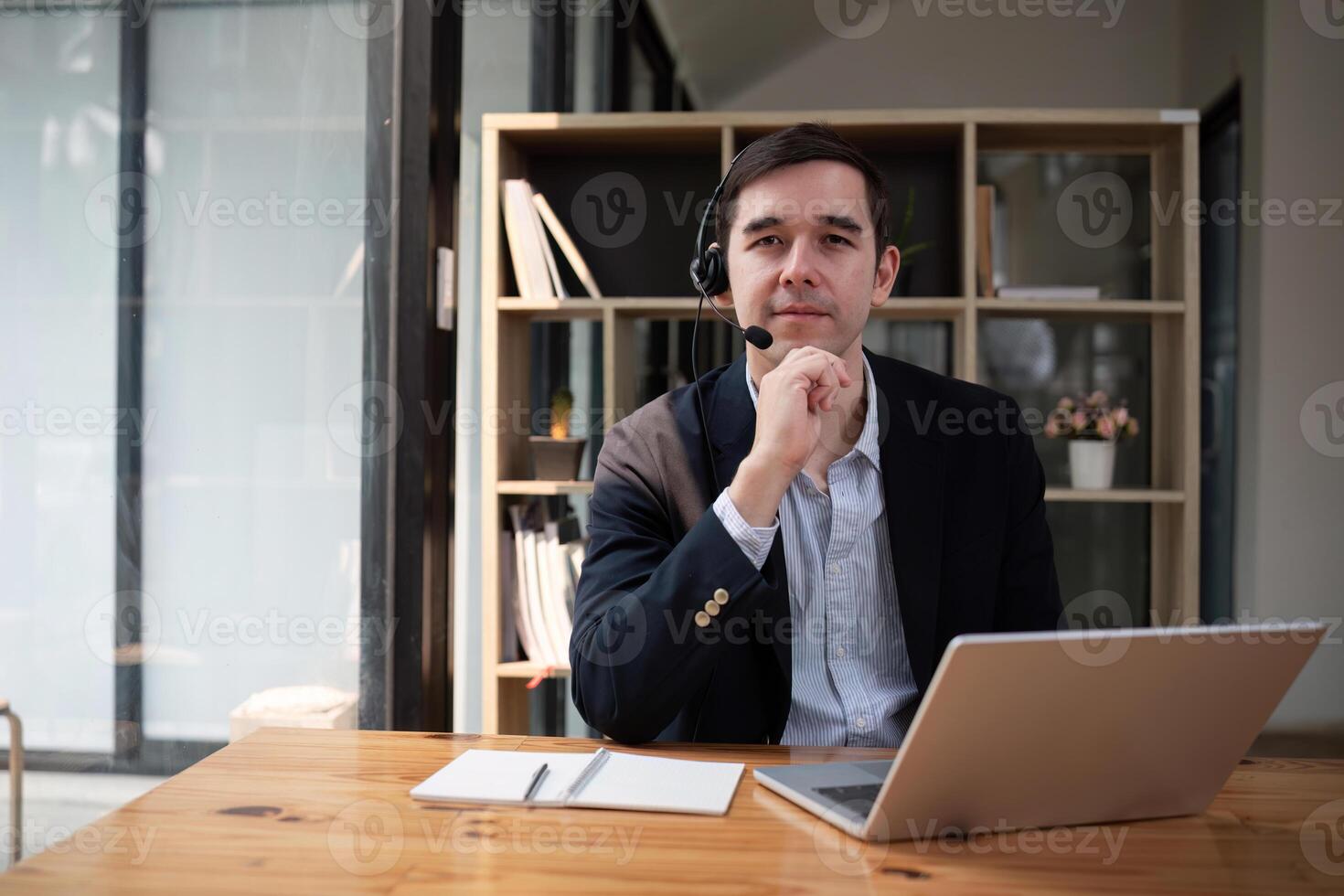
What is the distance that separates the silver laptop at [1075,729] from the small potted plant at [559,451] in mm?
1750

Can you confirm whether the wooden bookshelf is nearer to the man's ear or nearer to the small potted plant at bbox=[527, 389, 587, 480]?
the small potted plant at bbox=[527, 389, 587, 480]

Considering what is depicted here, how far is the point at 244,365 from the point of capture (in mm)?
1713

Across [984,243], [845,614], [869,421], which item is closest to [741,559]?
[845,614]

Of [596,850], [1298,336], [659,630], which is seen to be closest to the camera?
[596,850]

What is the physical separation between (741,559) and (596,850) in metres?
0.47

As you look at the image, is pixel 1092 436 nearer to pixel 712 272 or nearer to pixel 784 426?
pixel 712 272

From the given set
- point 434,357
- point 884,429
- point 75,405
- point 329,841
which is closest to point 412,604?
point 434,357

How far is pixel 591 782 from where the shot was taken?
0.96m

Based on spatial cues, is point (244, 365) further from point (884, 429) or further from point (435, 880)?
point (435, 880)

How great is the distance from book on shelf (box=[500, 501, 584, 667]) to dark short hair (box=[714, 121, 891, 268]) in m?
1.17

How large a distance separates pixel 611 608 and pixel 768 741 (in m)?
0.31

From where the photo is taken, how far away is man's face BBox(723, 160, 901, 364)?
150cm

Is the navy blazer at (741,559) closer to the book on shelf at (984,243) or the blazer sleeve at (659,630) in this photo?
the blazer sleeve at (659,630)

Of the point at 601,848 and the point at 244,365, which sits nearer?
the point at 601,848
